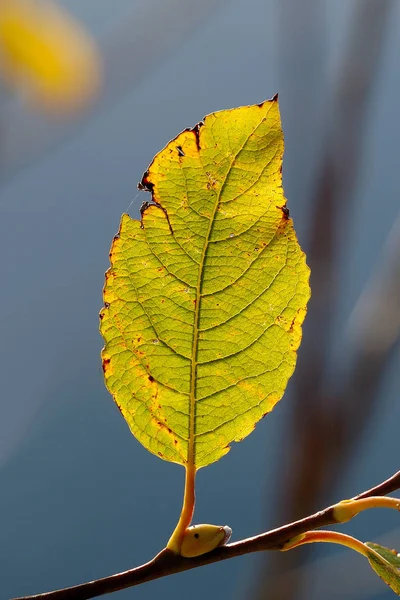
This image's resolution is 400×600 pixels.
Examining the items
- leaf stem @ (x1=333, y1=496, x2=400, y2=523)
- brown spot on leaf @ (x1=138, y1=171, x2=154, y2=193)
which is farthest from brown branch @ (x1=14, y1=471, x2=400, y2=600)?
brown spot on leaf @ (x1=138, y1=171, x2=154, y2=193)

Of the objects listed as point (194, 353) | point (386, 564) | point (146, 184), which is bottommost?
point (386, 564)

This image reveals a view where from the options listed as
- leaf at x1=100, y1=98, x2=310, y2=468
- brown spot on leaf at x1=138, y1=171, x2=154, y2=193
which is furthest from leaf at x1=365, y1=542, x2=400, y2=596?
brown spot on leaf at x1=138, y1=171, x2=154, y2=193

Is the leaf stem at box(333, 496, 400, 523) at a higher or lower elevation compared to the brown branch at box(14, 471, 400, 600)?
lower

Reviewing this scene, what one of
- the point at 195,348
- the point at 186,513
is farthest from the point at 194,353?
the point at 186,513

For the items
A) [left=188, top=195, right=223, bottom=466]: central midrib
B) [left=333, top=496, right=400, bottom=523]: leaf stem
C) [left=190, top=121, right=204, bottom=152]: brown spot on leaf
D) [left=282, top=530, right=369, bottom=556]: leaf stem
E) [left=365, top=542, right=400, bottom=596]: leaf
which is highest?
[left=190, top=121, right=204, bottom=152]: brown spot on leaf

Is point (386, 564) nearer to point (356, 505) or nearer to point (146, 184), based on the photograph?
point (356, 505)

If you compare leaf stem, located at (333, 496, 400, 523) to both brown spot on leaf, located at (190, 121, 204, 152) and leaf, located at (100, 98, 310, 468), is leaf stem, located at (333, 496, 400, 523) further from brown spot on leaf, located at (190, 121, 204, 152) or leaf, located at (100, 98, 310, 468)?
brown spot on leaf, located at (190, 121, 204, 152)

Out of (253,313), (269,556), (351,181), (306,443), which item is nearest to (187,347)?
(253,313)

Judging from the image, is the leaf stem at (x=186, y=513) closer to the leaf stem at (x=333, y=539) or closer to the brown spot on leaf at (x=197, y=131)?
the leaf stem at (x=333, y=539)

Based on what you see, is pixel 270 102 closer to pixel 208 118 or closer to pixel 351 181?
pixel 208 118
